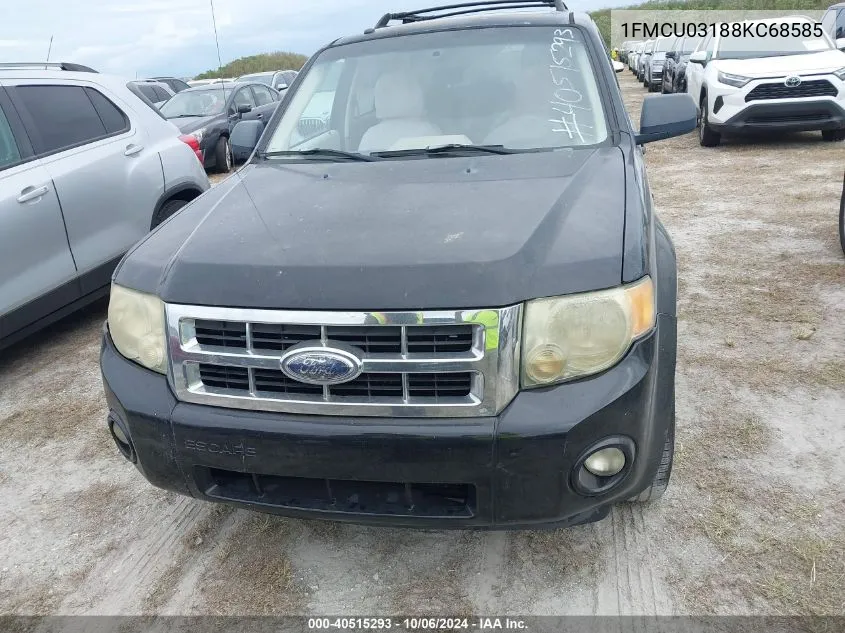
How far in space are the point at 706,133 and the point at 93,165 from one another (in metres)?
8.50

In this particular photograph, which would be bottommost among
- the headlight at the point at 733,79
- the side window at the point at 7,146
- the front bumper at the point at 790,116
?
the front bumper at the point at 790,116

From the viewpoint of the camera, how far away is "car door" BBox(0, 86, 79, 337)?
12.5 feet

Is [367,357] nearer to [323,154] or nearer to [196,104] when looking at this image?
[323,154]

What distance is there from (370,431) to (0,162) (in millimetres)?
3289

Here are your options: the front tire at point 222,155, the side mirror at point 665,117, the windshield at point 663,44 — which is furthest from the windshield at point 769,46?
the windshield at point 663,44

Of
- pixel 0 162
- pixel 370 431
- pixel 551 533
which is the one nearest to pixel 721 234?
pixel 551 533

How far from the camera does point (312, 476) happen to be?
1971 millimetres

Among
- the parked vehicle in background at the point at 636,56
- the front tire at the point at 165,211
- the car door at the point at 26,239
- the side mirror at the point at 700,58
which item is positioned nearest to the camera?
the car door at the point at 26,239

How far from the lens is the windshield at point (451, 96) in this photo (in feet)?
9.64

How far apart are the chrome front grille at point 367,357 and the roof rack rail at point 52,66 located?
3487 millimetres

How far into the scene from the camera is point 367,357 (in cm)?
187

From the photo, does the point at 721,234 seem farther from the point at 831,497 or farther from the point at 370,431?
the point at 370,431

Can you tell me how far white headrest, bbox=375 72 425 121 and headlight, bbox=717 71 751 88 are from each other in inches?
294

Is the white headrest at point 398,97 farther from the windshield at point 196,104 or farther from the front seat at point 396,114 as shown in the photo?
the windshield at point 196,104
